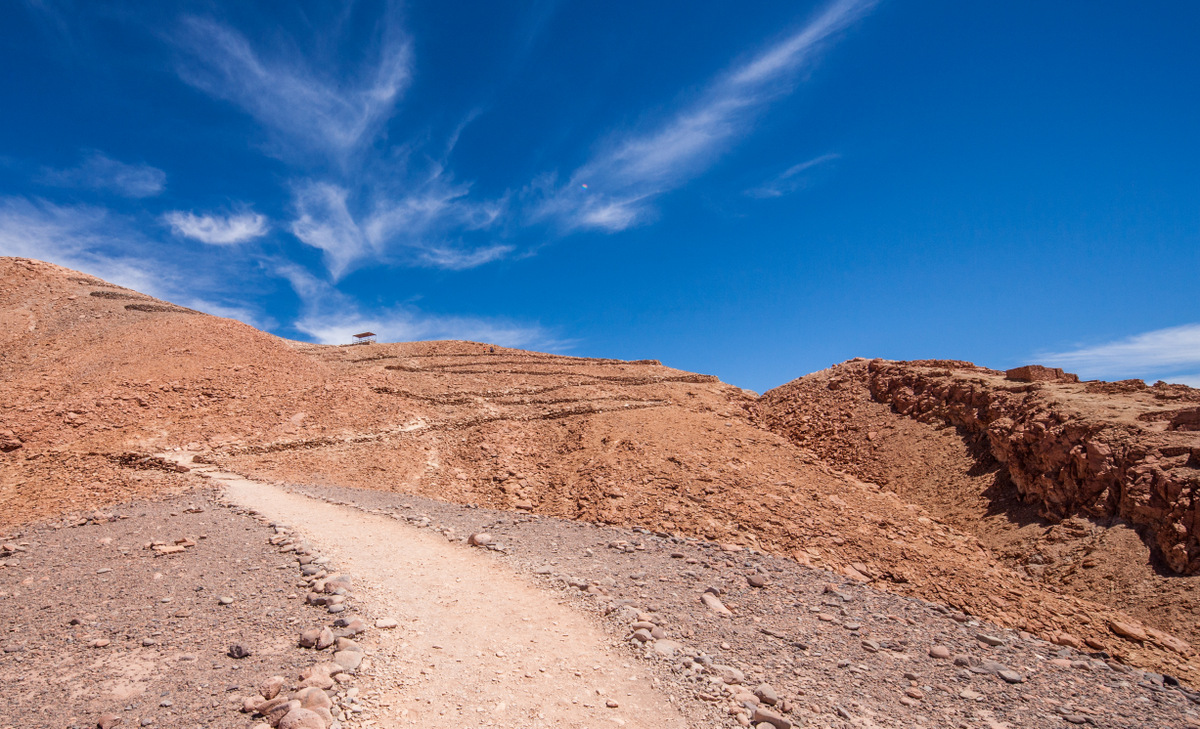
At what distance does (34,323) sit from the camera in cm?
2808

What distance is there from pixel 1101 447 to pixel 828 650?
328 inches

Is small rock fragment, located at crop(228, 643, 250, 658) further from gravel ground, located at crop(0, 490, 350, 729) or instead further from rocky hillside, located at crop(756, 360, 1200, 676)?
rocky hillside, located at crop(756, 360, 1200, 676)

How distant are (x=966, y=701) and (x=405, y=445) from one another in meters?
16.3

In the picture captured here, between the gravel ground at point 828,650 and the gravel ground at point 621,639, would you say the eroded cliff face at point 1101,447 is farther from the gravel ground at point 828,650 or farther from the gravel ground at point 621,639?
the gravel ground at point 621,639

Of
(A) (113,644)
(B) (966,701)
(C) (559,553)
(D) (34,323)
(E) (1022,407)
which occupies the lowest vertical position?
(B) (966,701)

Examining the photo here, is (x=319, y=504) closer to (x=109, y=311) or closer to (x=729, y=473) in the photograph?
(x=729, y=473)

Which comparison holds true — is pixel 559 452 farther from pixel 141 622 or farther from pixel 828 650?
pixel 141 622

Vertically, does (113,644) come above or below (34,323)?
below

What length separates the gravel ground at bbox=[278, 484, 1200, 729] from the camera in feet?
20.2

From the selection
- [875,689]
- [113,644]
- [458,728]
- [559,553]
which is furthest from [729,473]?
[113,644]

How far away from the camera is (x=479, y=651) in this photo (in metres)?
6.49

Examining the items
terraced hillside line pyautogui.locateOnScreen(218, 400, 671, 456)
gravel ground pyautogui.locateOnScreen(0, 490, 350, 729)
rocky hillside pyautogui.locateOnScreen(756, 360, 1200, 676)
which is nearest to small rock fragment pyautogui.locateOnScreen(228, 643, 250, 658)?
gravel ground pyautogui.locateOnScreen(0, 490, 350, 729)

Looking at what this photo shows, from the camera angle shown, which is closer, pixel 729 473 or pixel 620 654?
pixel 620 654

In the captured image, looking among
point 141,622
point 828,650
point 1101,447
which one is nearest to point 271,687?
point 141,622
